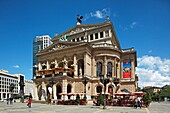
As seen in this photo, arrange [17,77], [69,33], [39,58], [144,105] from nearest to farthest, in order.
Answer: [144,105], [39,58], [69,33], [17,77]

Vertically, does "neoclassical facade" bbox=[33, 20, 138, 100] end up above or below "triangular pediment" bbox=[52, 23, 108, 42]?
below

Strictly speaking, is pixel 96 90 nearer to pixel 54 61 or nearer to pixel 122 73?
pixel 122 73

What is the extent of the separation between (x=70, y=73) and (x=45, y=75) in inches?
298

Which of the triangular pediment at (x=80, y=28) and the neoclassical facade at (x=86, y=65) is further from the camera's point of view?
the triangular pediment at (x=80, y=28)

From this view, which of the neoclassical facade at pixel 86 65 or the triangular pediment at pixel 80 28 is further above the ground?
the triangular pediment at pixel 80 28

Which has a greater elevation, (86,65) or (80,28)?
(80,28)

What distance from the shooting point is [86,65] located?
2158 inches

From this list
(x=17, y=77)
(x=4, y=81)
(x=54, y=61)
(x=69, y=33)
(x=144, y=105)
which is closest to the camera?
(x=144, y=105)

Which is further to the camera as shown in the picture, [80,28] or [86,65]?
[80,28]

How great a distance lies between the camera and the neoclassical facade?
178 ft

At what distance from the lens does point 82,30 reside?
68.6 m

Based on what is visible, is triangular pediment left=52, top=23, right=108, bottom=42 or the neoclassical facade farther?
triangular pediment left=52, top=23, right=108, bottom=42

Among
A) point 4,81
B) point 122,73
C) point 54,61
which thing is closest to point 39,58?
point 54,61

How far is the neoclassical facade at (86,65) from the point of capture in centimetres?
5412
